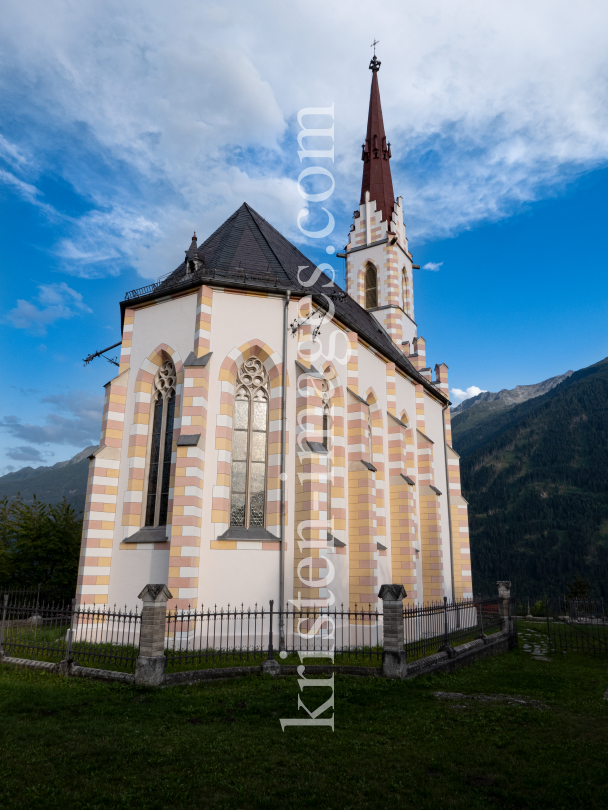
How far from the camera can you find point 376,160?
107ft

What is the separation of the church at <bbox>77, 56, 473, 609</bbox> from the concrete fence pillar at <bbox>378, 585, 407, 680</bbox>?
2.85 metres

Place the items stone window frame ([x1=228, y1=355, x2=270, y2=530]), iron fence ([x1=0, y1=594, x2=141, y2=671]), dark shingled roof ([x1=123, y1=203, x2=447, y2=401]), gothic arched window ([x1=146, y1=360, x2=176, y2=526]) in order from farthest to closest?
1. dark shingled roof ([x1=123, y1=203, x2=447, y2=401])
2. stone window frame ([x1=228, y1=355, x2=270, y2=530])
3. gothic arched window ([x1=146, y1=360, x2=176, y2=526])
4. iron fence ([x1=0, y1=594, x2=141, y2=671])

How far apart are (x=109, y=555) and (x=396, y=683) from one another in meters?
8.00

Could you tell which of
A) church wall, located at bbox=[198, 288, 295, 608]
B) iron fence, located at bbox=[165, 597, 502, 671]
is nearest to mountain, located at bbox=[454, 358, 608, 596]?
iron fence, located at bbox=[165, 597, 502, 671]

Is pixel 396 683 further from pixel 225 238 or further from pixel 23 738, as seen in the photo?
pixel 225 238

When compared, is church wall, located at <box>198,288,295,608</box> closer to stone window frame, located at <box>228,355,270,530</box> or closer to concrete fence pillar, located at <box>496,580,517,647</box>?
stone window frame, located at <box>228,355,270,530</box>

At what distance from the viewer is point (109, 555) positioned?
14.0 metres

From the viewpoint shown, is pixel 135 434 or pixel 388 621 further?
pixel 135 434

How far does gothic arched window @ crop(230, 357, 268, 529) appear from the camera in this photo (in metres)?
14.1

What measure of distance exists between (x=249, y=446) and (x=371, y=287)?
18.2 m

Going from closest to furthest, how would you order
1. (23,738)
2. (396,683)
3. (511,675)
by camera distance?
(23,738) < (396,683) < (511,675)

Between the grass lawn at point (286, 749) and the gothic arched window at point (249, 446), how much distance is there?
461cm

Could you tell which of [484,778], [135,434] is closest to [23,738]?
[484,778]

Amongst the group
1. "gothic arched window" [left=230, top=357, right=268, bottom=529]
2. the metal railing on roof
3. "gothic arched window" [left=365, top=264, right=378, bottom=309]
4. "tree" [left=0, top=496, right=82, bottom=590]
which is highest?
"gothic arched window" [left=365, top=264, right=378, bottom=309]
